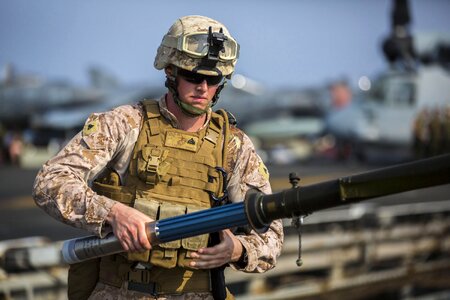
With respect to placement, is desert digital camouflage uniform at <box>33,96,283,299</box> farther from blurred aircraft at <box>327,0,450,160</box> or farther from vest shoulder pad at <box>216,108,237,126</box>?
blurred aircraft at <box>327,0,450,160</box>

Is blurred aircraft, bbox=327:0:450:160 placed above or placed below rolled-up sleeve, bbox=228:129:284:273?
below

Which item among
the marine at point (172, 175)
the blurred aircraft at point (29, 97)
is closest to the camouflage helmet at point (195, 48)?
the marine at point (172, 175)

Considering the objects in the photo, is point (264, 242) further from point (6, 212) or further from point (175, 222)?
point (6, 212)

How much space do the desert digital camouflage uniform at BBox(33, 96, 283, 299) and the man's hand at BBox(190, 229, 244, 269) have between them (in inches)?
2.8

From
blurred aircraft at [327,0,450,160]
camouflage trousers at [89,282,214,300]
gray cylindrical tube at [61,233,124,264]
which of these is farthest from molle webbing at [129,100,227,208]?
blurred aircraft at [327,0,450,160]

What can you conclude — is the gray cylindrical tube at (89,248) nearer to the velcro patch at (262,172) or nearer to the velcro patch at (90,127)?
the velcro patch at (90,127)

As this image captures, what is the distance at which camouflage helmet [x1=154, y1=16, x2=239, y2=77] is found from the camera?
13.1 ft

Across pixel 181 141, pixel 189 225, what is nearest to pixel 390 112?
pixel 181 141

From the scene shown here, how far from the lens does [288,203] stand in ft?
11.3

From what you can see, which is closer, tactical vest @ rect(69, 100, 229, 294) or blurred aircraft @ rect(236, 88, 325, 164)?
tactical vest @ rect(69, 100, 229, 294)

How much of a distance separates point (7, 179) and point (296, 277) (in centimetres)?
1796

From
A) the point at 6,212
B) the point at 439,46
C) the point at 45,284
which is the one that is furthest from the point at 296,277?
the point at 439,46

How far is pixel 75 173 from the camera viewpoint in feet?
12.7

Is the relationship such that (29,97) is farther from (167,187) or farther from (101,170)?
(167,187)
